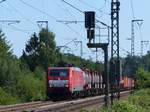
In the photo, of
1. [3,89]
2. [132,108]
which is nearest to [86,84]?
[3,89]

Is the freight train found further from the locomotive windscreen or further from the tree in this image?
the tree

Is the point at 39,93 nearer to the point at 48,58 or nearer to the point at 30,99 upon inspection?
the point at 30,99

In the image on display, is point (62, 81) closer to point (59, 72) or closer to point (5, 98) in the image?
point (59, 72)

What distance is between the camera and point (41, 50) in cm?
10456

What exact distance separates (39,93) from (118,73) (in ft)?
85.2

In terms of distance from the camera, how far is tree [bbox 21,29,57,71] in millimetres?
101525

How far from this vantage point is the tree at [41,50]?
102 metres

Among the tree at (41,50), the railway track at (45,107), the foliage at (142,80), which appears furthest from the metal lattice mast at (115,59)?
the tree at (41,50)

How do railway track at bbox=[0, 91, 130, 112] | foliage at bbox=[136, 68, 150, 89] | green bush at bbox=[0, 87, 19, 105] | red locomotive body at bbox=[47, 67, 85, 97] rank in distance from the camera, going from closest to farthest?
1. railway track at bbox=[0, 91, 130, 112]
2. green bush at bbox=[0, 87, 19, 105]
3. red locomotive body at bbox=[47, 67, 85, 97]
4. foliage at bbox=[136, 68, 150, 89]

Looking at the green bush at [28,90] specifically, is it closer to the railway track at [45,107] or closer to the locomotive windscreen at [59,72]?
the locomotive windscreen at [59,72]

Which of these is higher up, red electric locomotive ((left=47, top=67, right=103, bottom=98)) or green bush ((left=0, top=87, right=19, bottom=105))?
red electric locomotive ((left=47, top=67, right=103, bottom=98))

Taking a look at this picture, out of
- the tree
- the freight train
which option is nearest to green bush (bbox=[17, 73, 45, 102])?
the freight train

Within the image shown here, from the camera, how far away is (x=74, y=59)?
114m

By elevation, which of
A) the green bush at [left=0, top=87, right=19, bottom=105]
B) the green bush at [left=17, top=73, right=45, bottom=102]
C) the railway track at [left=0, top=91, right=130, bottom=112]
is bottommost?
the railway track at [left=0, top=91, right=130, bottom=112]
